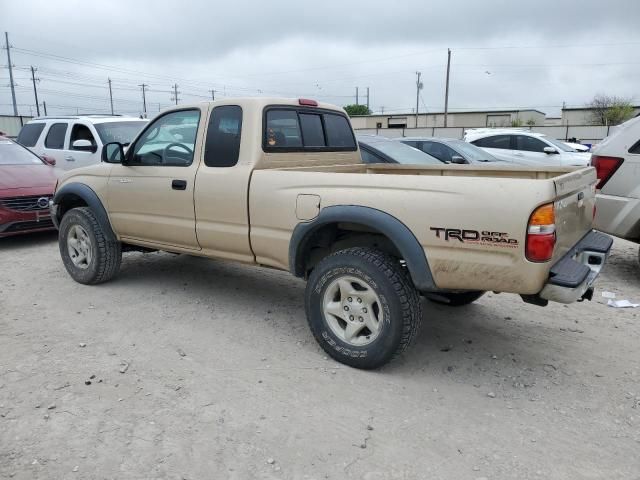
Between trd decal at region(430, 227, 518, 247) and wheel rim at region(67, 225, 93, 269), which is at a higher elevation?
trd decal at region(430, 227, 518, 247)

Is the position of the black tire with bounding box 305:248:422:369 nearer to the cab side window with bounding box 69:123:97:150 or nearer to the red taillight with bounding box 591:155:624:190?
the red taillight with bounding box 591:155:624:190

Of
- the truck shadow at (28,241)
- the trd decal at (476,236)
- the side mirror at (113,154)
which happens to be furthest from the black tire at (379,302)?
the truck shadow at (28,241)

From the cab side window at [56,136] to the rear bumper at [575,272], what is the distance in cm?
969

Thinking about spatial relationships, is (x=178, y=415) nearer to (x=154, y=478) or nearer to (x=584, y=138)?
(x=154, y=478)

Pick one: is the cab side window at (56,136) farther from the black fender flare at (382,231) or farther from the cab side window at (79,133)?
the black fender flare at (382,231)

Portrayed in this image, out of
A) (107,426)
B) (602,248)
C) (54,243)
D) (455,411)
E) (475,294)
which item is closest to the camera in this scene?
(107,426)

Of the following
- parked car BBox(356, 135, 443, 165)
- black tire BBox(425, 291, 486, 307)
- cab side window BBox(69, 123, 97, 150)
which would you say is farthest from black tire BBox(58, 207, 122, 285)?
cab side window BBox(69, 123, 97, 150)

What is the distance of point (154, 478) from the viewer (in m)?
2.51

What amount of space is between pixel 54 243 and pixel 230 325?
178 inches

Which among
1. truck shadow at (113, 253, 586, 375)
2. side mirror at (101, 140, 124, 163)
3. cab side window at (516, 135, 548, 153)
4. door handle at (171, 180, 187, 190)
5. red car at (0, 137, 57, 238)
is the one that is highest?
side mirror at (101, 140, 124, 163)

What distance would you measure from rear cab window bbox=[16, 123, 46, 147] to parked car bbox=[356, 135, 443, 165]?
7.16 metres

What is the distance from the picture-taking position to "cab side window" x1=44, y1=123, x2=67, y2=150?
404 inches

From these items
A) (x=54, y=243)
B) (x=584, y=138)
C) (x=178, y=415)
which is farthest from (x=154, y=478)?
(x=584, y=138)

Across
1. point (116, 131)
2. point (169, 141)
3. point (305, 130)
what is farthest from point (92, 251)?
point (116, 131)
